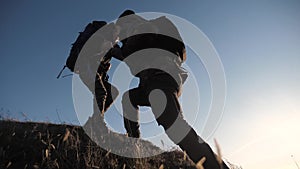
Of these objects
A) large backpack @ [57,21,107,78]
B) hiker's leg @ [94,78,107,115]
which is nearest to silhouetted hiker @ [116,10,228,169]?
hiker's leg @ [94,78,107,115]

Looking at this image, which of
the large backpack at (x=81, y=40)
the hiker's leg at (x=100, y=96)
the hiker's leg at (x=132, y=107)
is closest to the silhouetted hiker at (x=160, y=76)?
the hiker's leg at (x=132, y=107)

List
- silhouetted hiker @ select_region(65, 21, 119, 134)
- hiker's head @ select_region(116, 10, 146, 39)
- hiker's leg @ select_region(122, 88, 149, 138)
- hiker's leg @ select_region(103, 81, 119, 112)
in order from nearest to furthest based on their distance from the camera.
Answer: hiker's leg @ select_region(122, 88, 149, 138) → hiker's head @ select_region(116, 10, 146, 39) → silhouetted hiker @ select_region(65, 21, 119, 134) → hiker's leg @ select_region(103, 81, 119, 112)

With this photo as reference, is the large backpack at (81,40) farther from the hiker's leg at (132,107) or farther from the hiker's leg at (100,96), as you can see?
the hiker's leg at (132,107)

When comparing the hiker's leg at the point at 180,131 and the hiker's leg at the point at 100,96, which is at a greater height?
the hiker's leg at the point at 100,96

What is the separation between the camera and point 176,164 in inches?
184

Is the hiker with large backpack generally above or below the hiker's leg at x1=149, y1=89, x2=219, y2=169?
above

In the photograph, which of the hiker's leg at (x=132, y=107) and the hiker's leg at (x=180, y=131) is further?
the hiker's leg at (x=132, y=107)

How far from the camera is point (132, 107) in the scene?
450 centimetres

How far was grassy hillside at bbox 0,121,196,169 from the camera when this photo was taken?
3.52 m

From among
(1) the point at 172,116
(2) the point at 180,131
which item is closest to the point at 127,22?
(1) the point at 172,116

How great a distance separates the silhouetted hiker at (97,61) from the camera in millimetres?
5172

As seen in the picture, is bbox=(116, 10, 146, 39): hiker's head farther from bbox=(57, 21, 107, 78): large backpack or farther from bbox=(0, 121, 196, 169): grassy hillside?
bbox=(0, 121, 196, 169): grassy hillside

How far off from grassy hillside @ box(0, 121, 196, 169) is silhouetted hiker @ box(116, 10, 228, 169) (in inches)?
19.4

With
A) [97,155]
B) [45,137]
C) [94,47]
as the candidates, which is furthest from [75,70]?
[97,155]
